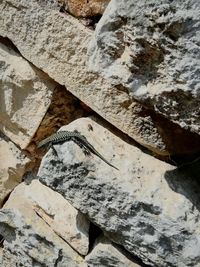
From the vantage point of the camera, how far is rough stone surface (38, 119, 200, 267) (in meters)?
Answer: 1.77

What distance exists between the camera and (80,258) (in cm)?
214

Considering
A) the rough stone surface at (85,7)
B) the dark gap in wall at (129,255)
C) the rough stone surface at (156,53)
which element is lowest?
the dark gap in wall at (129,255)

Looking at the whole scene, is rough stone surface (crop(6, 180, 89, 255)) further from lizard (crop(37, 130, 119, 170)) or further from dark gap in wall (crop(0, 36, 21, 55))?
dark gap in wall (crop(0, 36, 21, 55))

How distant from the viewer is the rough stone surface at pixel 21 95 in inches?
88.7

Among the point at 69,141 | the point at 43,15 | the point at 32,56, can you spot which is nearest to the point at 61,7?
the point at 43,15

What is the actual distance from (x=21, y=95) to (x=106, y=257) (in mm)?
835

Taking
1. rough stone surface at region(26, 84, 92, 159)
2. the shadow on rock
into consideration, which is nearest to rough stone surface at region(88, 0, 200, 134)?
the shadow on rock

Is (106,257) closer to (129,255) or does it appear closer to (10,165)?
(129,255)

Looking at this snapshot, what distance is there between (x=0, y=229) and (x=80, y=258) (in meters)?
0.48

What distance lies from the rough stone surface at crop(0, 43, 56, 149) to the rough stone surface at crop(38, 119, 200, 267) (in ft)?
1.02

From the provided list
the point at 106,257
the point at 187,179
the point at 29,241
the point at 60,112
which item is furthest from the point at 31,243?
the point at 187,179

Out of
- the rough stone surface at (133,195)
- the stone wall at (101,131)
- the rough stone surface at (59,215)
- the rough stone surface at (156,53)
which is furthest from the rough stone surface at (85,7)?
the rough stone surface at (59,215)

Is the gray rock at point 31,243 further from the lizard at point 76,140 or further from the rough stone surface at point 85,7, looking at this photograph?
the rough stone surface at point 85,7

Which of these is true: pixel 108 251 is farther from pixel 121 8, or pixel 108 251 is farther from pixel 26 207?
pixel 121 8
